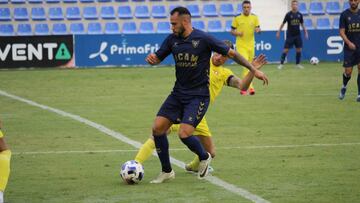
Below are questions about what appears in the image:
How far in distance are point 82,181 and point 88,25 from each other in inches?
896

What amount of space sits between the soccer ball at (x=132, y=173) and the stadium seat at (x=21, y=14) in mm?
22776

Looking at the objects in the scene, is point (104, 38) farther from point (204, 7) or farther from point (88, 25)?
point (204, 7)

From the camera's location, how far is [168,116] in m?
9.68

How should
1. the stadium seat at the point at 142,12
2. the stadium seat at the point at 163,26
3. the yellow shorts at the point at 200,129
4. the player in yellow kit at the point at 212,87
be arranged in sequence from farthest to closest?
the stadium seat at the point at 142,12 < the stadium seat at the point at 163,26 < the yellow shorts at the point at 200,129 < the player in yellow kit at the point at 212,87

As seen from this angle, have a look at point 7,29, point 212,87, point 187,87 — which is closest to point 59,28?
point 7,29

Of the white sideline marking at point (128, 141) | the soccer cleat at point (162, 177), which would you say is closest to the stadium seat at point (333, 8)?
the white sideline marking at point (128, 141)

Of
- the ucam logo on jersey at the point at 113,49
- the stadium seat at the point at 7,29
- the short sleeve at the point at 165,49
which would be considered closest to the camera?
the short sleeve at the point at 165,49

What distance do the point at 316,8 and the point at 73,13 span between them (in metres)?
9.76

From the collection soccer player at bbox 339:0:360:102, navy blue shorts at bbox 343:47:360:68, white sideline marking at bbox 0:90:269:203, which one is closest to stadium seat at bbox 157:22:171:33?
white sideline marking at bbox 0:90:269:203

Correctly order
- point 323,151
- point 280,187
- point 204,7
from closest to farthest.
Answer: point 280,187 → point 323,151 → point 204,7

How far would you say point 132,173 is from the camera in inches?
372

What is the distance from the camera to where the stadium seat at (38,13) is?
31.6 metres

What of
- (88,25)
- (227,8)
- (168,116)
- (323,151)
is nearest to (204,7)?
(227,8)

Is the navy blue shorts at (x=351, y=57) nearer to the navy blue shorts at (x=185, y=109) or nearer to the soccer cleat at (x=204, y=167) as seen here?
the navy blue shorts at (x=185, y=109)
